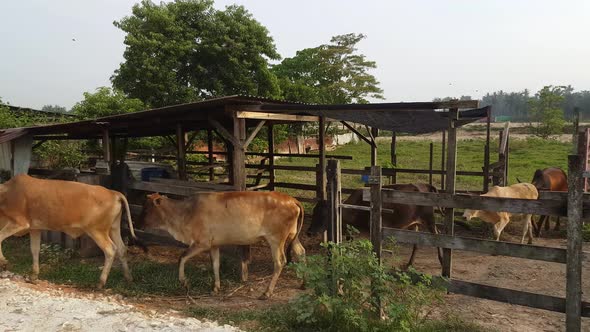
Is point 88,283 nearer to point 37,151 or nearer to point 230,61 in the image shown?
point 37,151

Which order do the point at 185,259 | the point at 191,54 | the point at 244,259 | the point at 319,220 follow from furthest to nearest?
the point at 191,54, the point at 319,220, the point at 244,259, the point at 185,259

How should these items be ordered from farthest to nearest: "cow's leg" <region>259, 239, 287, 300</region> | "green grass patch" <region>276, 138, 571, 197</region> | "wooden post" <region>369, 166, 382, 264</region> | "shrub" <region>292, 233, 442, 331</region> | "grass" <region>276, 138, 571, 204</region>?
"green grass patch" <region>276, 138, 571, 197</region> < "grass" <region>276, 138, 571, 204</region> < "cow's leg" <region>259, 239, 287, 300</region> < "wooden post" <region>369, 166, 382, 264</region> < "shrub" <region>292, 233, 442, 331</region>

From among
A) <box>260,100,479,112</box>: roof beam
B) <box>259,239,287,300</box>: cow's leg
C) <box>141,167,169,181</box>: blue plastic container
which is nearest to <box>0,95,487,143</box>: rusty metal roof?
<box>260,100,479,112</box>: roof beam

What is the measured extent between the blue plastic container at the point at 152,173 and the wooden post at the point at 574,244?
8.48 m

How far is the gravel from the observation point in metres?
4.12

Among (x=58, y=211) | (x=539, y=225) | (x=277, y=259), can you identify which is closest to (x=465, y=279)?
(x=277, y=259)

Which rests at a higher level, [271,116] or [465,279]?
[271,116]

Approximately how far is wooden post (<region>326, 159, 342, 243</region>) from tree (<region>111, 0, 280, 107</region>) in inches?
687

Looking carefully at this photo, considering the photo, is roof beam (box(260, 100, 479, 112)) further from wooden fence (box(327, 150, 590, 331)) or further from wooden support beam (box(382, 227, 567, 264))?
wooden support beam (box(382, 227, 567, 264))

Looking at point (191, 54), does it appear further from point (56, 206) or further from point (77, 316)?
point (77, 316)

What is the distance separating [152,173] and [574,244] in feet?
29.1

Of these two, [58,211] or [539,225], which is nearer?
[58,211]

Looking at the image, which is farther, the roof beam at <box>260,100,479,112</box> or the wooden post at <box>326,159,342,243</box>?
the wooden post at <box>326,159,342,243</box>

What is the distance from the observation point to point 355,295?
4.40m
